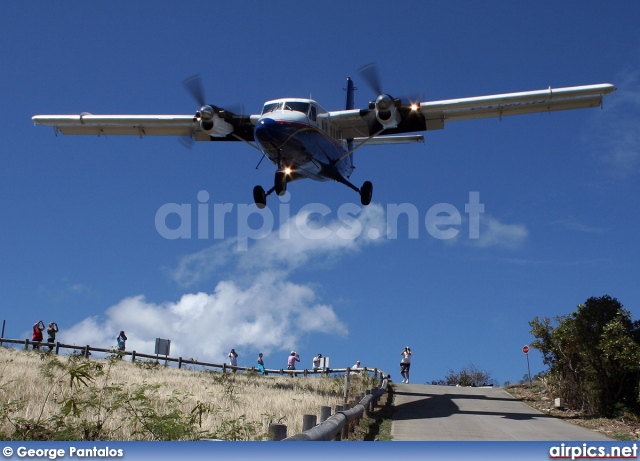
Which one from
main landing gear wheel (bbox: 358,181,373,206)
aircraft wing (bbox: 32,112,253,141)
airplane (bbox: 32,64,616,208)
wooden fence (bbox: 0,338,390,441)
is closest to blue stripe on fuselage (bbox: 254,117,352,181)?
airplane (bbox: 32,64,616,208)

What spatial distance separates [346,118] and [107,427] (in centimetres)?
1704

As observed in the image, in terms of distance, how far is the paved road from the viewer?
1353 cm

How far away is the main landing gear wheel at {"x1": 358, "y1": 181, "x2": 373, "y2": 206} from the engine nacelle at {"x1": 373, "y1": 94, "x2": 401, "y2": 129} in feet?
15.7

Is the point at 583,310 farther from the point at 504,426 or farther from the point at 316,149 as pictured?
the point at 316,149

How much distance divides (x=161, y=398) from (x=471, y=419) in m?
7.60

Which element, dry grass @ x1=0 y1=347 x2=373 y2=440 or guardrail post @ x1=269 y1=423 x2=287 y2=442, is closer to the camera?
guardrail post @ x1=269 y1=423 x2=287 y2=442

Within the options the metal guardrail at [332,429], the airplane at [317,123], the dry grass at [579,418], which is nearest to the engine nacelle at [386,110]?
the airplane at [317,123]

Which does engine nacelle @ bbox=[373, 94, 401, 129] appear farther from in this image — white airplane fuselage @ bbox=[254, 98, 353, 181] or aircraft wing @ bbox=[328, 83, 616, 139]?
white airplane fuselage @ bbox=[254, 98, 353, 181]

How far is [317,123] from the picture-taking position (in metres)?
22.2

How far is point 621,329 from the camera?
55.8ft

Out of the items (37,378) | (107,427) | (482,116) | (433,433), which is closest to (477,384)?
(482,116)

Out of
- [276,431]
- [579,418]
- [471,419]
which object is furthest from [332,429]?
[579,418]

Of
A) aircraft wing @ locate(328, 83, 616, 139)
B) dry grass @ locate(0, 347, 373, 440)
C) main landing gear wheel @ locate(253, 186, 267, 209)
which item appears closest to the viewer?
dry grass @ locate(0, 347, 373, 440)

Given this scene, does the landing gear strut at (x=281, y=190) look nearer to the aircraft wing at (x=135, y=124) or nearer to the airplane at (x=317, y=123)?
the airplane at (x=317, y=123)
